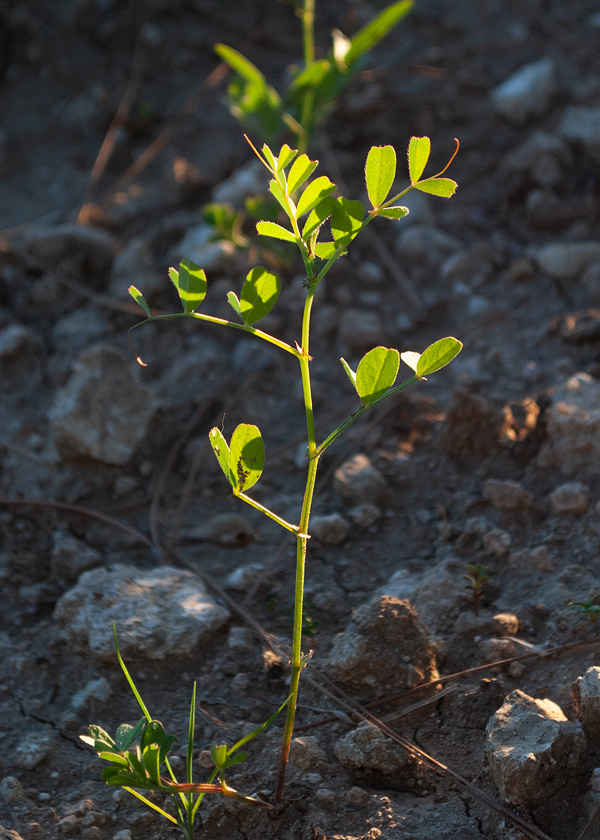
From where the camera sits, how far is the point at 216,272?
262 centimetres

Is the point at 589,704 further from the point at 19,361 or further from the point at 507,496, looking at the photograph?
the point at 19,361

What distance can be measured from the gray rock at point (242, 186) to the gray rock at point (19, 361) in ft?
3.23

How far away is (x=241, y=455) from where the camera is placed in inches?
43.2

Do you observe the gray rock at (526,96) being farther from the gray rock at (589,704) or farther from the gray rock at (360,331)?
the gray rock at (589,704)

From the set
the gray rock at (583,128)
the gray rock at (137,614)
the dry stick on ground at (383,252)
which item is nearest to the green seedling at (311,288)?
the gray rock at (137,614)

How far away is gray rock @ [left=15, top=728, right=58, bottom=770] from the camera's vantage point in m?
1.33

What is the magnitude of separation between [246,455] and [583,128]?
7.85 feet

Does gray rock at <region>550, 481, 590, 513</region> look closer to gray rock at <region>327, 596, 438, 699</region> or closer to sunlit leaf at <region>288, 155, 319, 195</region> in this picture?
gray rock at <region>327, 596, 438, 699</region>

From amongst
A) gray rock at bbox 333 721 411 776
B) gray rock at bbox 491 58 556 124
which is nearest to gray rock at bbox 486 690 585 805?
gray rock at bbox 333 721 411 776

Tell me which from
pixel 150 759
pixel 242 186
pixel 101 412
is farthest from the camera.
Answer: pixel 242 186

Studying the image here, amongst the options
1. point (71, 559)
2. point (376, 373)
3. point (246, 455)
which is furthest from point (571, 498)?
point (71, 559)

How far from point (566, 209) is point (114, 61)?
8.11 ft

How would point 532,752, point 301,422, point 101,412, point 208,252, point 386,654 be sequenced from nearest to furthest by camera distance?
point 532,752 → point 386,654 → point 101,412 → point 301,422 → point 208,252

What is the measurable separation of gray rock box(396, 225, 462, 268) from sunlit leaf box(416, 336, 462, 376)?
5.24 ft
